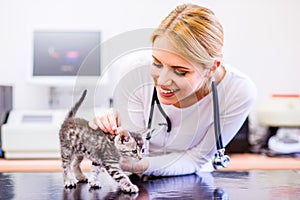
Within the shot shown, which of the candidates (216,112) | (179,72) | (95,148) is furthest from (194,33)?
(95,148)

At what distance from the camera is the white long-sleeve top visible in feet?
3.13

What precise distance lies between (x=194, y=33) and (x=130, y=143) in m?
0.27

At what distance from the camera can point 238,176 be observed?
113 centimetres

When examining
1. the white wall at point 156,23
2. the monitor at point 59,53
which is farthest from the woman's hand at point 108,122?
the white wall at point 156,23

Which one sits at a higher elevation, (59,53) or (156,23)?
(156,23)

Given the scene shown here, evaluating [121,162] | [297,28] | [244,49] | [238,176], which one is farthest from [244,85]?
[297,28]

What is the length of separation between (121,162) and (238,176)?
370 millimetres

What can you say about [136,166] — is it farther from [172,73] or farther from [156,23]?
[156,23]

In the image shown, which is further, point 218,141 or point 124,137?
point 218,141

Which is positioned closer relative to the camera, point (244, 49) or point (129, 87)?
point (129, 87)

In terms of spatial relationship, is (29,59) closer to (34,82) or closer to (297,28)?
(34,82)

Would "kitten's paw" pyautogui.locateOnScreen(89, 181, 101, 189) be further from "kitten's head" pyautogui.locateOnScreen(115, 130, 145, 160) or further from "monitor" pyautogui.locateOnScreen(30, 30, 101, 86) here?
"monitor" pyautogui.locateOnScreen(30, 30, 101, 86)

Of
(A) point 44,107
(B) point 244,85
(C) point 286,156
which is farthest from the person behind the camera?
(A) point 44,107

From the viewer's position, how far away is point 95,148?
87 centimetres
